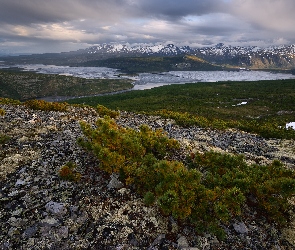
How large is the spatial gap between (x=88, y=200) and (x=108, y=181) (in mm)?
1420

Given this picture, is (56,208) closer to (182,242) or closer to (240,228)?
(182,242)

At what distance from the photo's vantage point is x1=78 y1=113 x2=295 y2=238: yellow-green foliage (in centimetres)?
866

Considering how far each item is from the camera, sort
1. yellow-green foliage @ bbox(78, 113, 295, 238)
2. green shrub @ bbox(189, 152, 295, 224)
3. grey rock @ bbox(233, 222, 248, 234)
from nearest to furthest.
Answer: yellow-green foliage @ bbox(78, 113, 295, 238) < grey rock @ bbox(233, 222, 248, 234) < green shrub @ bbox(189, 152, 295, 224)

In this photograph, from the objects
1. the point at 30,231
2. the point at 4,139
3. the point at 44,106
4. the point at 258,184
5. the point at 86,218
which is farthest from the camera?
the point at 44,106

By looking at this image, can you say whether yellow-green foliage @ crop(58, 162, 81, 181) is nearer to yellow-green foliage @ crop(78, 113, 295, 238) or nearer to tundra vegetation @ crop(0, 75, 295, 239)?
tundra vegetation @ crop(0, 75, 295, 239)

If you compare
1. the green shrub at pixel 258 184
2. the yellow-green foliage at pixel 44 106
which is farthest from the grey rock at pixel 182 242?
the yellow-green foliage at pixel 44 106

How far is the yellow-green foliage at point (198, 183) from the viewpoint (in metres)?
8.66

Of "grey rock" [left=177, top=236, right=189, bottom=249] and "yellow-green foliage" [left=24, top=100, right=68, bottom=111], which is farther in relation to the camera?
"yellow-green foliage" [left=24, top=100, right=68, bottom=111]

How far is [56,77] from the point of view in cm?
19612

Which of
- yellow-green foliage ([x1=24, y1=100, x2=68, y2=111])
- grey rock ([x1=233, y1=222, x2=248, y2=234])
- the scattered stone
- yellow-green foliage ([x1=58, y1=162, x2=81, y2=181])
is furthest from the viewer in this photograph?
yellow-green foliage ([x1=24, y1=100, x2=68, y2=111])

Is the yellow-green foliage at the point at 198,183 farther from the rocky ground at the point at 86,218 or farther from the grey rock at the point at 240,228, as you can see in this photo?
the rocky ground at the point at 86,218

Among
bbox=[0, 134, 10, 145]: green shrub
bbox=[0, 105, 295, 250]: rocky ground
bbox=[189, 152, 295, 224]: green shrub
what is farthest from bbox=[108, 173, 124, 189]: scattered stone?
bbox=[0, 134, 10, 145]: green shrub

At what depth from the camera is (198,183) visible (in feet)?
33.0

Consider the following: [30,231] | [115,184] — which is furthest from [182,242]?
[30,231]
